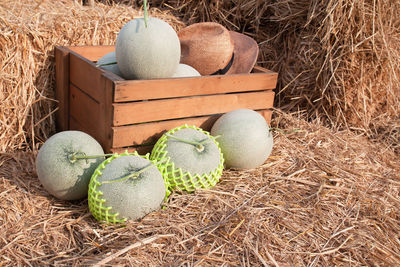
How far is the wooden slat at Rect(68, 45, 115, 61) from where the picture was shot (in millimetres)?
2830

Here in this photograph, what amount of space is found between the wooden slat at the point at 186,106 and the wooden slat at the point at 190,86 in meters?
0.03

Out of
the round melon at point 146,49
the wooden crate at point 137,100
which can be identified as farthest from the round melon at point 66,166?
the round melon at point 146,49

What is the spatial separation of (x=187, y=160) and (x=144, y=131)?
36cm

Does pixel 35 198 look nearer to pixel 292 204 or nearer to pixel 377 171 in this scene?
pixel 292 204

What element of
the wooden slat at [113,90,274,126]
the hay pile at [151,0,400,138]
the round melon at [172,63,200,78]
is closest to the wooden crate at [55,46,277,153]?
the wooden slat at [113,90,274,126]

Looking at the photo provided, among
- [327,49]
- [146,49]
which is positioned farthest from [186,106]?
[327,49]

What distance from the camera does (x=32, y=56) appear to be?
2.72m

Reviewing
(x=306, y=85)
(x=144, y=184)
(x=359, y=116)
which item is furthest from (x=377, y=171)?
(x=144, y=184)

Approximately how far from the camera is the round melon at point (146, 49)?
2.24m

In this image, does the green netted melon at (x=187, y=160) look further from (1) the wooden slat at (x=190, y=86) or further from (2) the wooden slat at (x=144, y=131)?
(1) the wooden slat at (x=190, y=86)

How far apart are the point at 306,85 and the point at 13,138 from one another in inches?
89.9

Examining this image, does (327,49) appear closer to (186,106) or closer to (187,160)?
(186,106)

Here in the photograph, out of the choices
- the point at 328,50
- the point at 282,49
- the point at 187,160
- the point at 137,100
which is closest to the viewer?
the point at 187,160

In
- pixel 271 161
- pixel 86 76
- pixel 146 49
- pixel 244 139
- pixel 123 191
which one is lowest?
pixel 271 161
